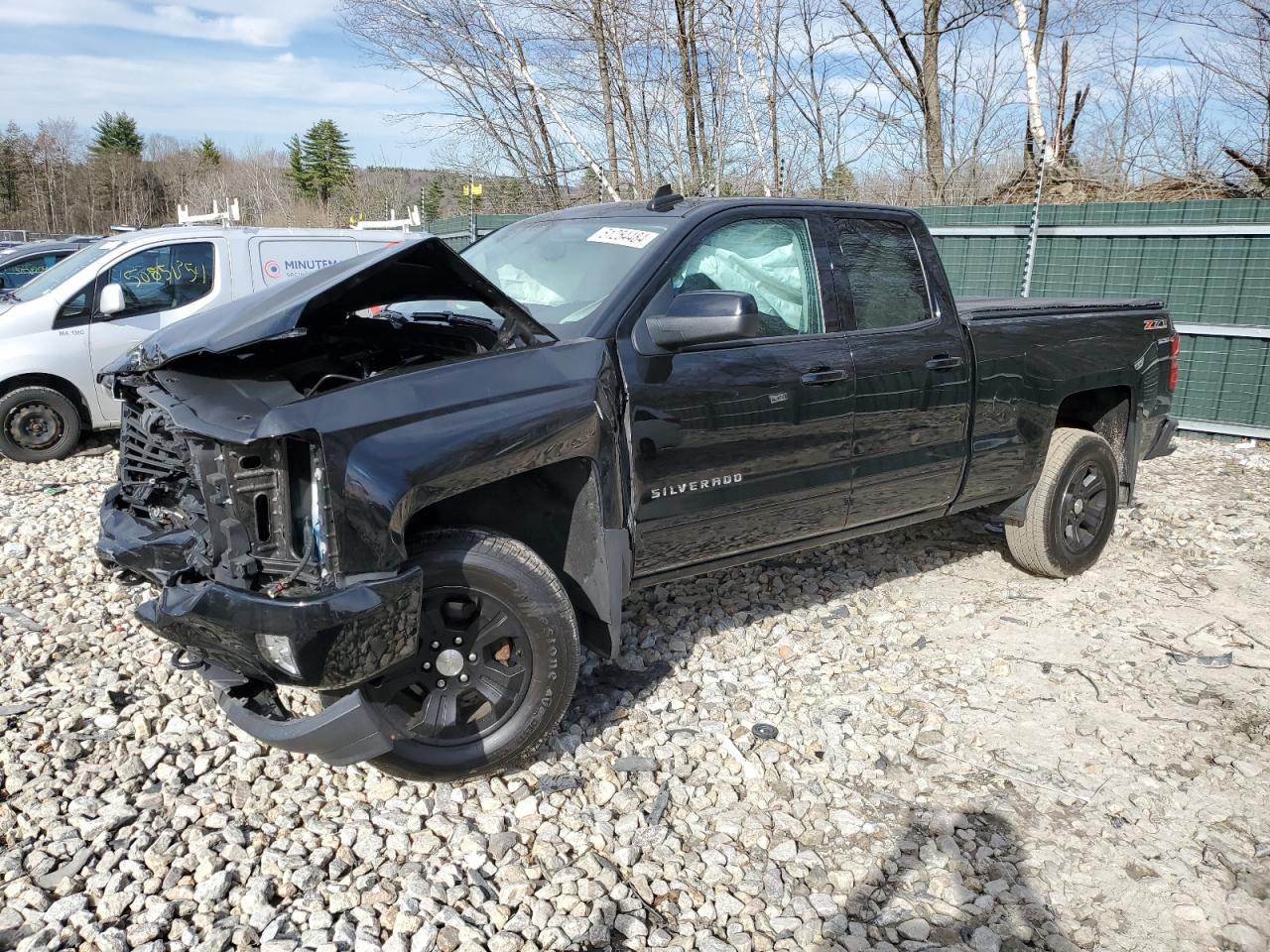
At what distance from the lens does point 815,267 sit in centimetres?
388

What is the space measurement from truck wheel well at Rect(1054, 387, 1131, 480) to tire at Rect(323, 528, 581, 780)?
3654 millimetres

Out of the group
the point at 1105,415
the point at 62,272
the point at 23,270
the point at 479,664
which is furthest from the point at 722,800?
the point at 23,270

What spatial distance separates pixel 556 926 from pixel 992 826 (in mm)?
1489

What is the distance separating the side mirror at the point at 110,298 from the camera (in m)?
7.66

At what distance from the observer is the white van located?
7.51 m

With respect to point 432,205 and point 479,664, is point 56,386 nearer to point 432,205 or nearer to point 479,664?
point 479,664

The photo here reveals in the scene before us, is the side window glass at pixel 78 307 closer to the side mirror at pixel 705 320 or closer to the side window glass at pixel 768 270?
the side window glass at pixel 768 270

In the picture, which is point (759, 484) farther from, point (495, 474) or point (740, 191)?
point (740, 191)

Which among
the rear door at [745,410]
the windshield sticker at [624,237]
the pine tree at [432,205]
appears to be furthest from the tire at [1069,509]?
the pine tree at [432,205]

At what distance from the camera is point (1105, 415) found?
5273 mm

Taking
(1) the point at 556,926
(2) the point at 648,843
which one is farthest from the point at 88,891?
(2) the point at 648,843

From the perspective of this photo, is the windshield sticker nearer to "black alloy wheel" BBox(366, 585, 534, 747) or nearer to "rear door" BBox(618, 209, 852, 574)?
"rear door" BBox(618, 209, 852, 574)

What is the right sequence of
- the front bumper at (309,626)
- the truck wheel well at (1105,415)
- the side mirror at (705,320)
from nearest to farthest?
the front bumper at (309,626)
the side mirror at (705,320)
the truck wheel well at (1105,415)

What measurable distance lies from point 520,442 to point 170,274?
6710 mm
